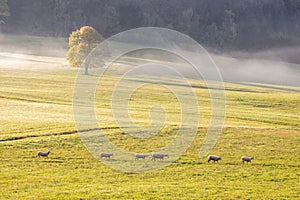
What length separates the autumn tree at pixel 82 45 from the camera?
3302 inches

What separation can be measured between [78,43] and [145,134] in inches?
2092

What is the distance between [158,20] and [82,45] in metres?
101

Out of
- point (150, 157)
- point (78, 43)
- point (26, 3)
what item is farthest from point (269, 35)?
point (150, 157)

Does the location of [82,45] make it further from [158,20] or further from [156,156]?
[158,20]

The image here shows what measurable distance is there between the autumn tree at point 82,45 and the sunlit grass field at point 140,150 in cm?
3031

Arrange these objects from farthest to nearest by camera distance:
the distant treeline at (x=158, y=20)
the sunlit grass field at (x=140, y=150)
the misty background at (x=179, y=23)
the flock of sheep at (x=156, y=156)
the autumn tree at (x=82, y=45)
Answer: the distant treeline at (x=158, y=20), the misty background at (x=179, y=23), the autumn tree at (x=82, y=45), the flock of sheep at (x=156, y=156), the sunlit grass field at (x=140, y=150)

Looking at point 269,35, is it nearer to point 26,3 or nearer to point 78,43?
point 26,3

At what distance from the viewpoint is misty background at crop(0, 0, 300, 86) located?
16025 cm

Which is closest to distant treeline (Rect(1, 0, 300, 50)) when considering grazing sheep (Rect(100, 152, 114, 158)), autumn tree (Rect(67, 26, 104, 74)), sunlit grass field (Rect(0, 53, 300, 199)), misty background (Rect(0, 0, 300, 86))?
misty background (Rect(0, 0, 300, 86))

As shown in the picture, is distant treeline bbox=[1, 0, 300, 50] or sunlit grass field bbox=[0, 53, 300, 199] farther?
distant treeline bbox=[1, 0, 300, 50]

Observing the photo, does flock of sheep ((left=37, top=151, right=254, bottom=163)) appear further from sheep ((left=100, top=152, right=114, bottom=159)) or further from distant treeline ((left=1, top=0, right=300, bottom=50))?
distant treeline ((left=1, top=0, right=300, bottom=50))

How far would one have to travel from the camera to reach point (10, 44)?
413 ft

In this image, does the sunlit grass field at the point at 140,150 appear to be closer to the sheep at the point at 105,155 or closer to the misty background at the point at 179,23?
the sheep at the point at 105,155

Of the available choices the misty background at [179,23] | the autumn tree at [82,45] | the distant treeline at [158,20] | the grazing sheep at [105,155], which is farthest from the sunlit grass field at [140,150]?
the distant treeline at [158,20]
